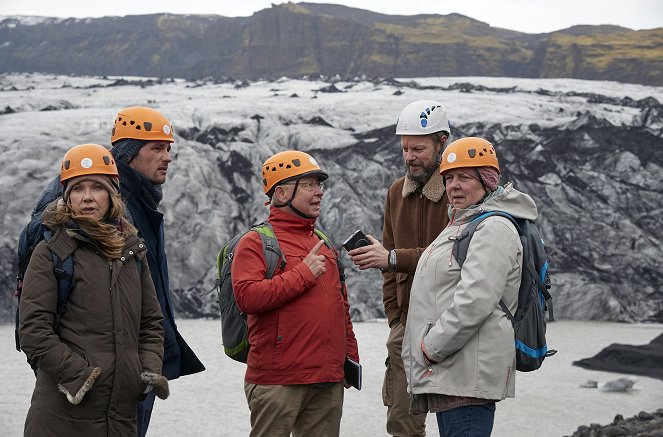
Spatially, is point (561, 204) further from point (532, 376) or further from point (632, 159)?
point (532, 376)

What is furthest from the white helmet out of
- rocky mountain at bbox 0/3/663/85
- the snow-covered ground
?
rocky mountain at bbox 0/3/663/85

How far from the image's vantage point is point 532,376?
7.86 metres

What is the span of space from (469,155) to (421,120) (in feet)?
2.59

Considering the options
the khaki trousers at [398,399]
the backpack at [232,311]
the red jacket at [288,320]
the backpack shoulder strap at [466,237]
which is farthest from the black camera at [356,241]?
the backpack shoulder strap at [466,237]

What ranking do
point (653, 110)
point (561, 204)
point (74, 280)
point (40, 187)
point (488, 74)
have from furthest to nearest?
point (488, 74) → point (653, 110) → point (561, 204) → point (40, 187) → point (74, 280)

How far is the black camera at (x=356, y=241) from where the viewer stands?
12.7 feet

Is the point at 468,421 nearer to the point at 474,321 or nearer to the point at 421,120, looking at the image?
the point at 474,321

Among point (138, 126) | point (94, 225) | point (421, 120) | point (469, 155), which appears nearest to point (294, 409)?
point (94, 225)

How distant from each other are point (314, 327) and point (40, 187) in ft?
28.0

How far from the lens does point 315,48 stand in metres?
23.5

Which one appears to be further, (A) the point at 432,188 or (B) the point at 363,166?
(B) the point at 363,166

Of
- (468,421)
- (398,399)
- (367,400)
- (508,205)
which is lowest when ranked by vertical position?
(367,400)

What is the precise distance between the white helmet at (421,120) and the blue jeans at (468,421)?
4.74 ft

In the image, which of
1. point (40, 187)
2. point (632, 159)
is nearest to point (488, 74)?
point (632, 159)
